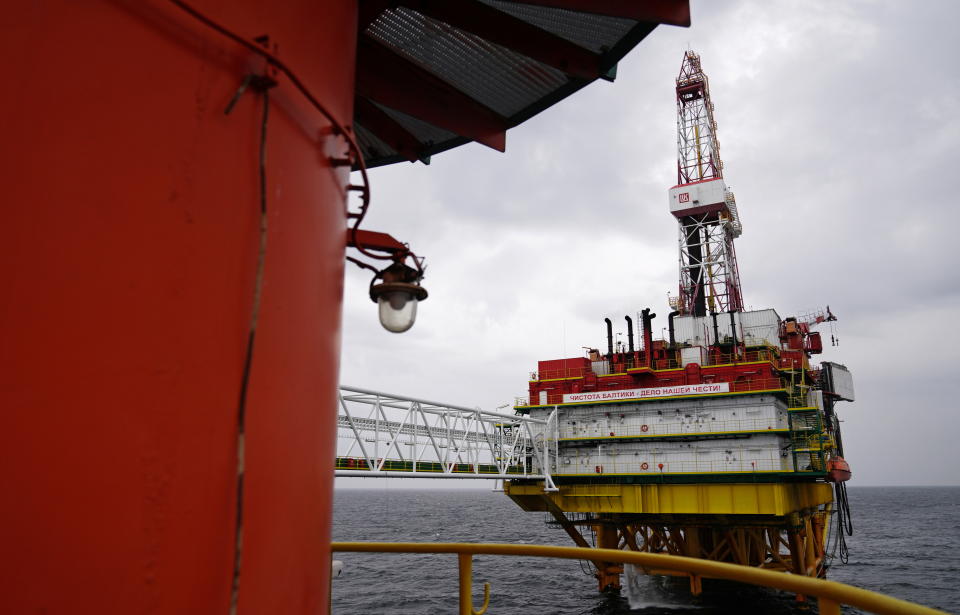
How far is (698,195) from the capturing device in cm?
4056

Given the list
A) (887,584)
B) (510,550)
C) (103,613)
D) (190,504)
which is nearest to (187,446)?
(190,504)

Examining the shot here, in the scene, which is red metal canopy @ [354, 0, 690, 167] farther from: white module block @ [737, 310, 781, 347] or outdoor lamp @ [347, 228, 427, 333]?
white module block @ [737, 310, 781, 347]

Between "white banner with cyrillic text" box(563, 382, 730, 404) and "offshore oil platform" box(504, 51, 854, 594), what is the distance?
4 centimetres

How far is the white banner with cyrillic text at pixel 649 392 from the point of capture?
24.6 meters

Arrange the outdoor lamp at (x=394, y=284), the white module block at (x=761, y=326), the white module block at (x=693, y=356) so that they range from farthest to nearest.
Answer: the white module block at (x=761, y=326)
the white module block at (x=693, y=356)
the outdoor lamp at (x=394, y=284)

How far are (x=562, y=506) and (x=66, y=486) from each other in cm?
2630

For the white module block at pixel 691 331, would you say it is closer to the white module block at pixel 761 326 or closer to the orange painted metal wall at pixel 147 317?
the white module block at pixel 761 326

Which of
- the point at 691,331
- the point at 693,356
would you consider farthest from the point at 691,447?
the point at 691,331

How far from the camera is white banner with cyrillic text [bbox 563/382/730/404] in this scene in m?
24.6

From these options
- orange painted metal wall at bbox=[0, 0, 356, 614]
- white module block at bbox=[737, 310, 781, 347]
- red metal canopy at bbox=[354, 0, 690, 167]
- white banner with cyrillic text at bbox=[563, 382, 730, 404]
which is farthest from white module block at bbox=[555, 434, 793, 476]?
orange painted metal wall at bbox=[0, 0, 356, 614]

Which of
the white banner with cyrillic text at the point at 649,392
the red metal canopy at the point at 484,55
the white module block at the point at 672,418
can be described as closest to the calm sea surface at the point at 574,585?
the white module block at the point at 672,418

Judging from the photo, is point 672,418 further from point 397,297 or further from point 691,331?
point 397,297

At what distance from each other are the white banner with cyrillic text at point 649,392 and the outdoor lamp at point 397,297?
23.4 m

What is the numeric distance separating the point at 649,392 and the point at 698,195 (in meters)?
19.9
